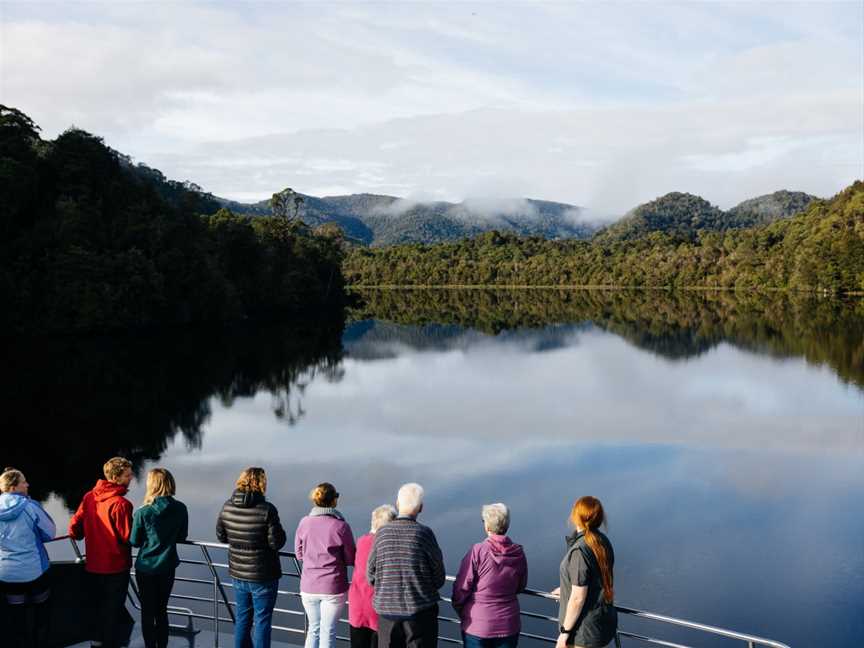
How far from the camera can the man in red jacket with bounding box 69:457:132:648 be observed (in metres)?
6.84

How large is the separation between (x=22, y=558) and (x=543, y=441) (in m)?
22.6

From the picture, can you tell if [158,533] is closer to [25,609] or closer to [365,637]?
[25,609]

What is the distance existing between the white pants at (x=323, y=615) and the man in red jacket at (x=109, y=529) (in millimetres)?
1691

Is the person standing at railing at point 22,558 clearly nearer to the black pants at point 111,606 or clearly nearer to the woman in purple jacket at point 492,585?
the black pants at point 111,606

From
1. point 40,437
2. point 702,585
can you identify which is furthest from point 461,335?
point 702,585

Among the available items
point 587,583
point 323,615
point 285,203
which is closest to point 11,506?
point 323,615

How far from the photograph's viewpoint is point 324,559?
21.7 ft

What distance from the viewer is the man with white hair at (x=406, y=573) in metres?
5.93

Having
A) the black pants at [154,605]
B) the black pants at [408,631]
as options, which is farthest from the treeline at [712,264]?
the black pants at [154,605]

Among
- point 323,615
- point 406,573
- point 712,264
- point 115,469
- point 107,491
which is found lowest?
point 323,615

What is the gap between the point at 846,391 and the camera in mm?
37875

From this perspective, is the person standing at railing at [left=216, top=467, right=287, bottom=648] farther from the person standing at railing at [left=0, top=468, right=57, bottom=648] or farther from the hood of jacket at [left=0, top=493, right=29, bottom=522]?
the hood of jacket at [left=0, top=493, right=29, bottom=522]

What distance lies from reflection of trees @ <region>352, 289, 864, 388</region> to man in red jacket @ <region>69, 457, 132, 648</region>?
4054 centimetres

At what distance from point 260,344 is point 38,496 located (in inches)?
1564
